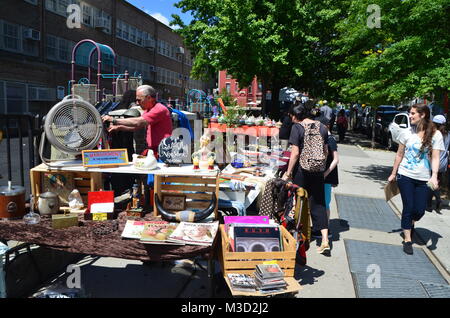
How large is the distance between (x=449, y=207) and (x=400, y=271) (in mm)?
3826

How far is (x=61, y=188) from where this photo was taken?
3.73 m

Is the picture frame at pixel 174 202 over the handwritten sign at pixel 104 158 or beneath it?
beneath

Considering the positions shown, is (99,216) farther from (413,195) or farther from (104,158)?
(413,195)

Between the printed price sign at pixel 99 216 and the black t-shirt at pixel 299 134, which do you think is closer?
the printed price sign at pixel 99 216

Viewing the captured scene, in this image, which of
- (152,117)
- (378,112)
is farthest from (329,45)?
(152,117)

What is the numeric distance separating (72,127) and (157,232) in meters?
1.42

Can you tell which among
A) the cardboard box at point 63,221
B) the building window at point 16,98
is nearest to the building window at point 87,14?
the building window at point 16,98

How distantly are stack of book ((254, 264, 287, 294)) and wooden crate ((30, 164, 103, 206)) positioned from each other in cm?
188

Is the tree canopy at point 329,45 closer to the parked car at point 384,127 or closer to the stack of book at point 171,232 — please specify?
the parked car at point 384,127

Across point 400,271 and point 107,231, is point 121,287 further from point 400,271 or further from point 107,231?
point 400,271

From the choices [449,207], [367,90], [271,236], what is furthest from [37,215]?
[367,90]

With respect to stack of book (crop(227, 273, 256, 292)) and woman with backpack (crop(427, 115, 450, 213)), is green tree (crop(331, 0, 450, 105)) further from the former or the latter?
stack of book (crop(227, 273, 256, 292))

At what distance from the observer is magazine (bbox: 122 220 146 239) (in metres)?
3.12

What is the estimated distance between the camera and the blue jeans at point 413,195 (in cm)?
479
